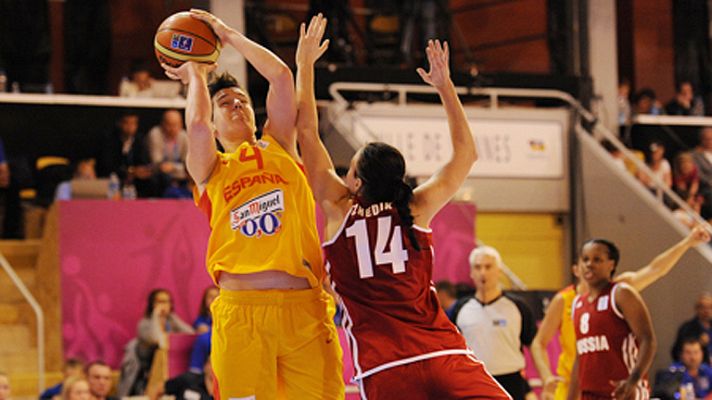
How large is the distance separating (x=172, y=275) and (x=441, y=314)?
7.13 m

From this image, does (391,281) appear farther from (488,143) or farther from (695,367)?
(488,143)

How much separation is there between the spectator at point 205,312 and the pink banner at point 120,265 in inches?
21.0

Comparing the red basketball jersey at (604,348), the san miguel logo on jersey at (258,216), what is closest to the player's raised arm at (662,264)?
the red basketball jersey at (604,348)

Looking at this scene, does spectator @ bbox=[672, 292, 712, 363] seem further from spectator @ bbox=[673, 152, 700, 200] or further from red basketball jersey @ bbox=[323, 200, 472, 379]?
red basketball jersey @ bbox=[323, 200, 472, 379]

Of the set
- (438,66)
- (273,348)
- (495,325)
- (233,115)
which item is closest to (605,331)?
(495,325)

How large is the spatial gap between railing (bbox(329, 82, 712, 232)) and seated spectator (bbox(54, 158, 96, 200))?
2856mm

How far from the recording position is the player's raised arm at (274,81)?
19.2 feet

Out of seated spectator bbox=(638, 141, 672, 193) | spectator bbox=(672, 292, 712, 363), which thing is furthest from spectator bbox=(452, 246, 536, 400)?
seated spectator bbox=(638, 141, 672, 193)

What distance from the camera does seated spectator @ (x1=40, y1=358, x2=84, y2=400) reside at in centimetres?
1027

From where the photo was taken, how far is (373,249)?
17.8 ft

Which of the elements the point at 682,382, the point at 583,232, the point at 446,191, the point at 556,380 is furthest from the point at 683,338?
the point at 446,191

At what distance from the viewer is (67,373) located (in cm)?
1077

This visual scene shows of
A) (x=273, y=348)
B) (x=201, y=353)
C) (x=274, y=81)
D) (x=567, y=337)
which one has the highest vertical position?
(x=274, y=81)

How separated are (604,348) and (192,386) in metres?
3.59
